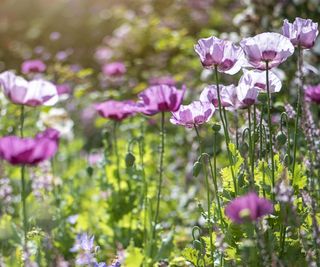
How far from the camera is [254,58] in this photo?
67.4 inches

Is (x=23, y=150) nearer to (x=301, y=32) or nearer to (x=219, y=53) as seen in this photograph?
(x=219, y=53)

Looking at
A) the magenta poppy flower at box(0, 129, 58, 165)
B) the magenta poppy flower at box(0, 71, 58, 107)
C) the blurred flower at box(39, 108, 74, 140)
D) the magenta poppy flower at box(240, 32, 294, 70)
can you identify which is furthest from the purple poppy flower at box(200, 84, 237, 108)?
the blurred flower at box(39, 108, 74, 140)

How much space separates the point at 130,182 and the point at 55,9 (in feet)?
30.2

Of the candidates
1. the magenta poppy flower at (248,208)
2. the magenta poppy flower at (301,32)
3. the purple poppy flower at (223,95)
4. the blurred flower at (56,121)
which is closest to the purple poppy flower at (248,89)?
the purple poppy flower at (223,95)

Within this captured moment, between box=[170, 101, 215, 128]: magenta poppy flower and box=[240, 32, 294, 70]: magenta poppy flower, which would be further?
box=[170, 101, 215, 128]: magenta poppy flower

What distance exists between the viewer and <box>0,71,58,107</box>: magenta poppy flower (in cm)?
178

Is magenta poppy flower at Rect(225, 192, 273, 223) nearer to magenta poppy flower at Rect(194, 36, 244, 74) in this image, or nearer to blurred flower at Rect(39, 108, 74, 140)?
magenta poppy flower at Rect(194, 36, 244, 74)

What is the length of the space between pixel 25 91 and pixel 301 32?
0.75 metres

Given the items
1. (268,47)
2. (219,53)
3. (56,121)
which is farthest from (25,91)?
(56,121)

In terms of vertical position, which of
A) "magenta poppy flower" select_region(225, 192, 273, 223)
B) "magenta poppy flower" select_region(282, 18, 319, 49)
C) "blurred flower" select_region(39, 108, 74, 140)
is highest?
"magenta poppy flower" select_region(282, 18, 319, 49)

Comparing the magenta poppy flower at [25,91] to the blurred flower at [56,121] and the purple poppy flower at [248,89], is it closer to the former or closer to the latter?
the purple poppy flower at [248,89]

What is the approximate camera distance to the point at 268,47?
1.69m

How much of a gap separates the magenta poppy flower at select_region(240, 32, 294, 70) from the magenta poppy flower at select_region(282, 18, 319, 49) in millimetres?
109

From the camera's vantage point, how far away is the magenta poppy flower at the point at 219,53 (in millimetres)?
1764
